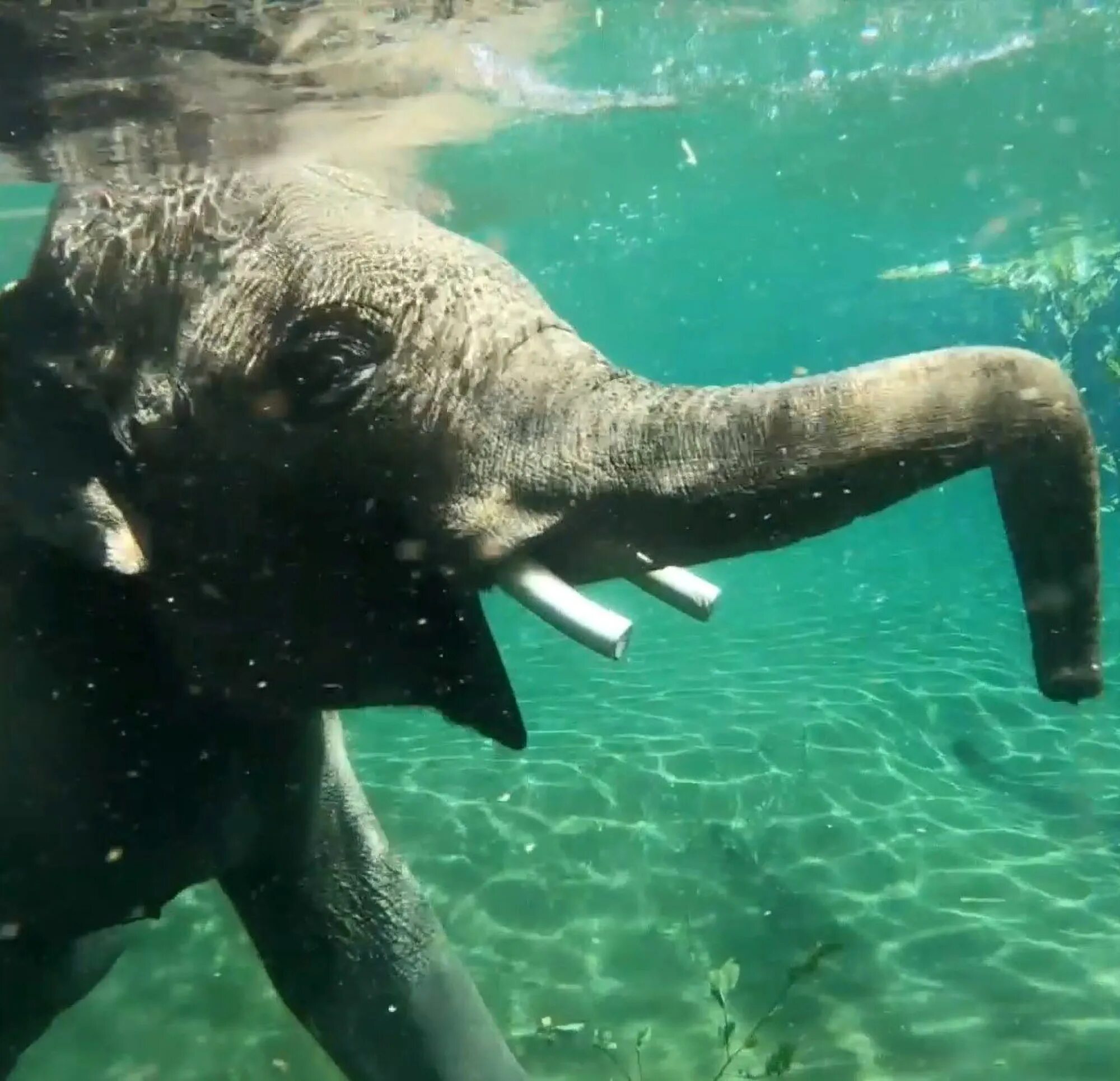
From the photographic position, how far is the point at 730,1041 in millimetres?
5809

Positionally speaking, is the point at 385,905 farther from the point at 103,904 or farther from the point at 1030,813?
the point at 1030,813

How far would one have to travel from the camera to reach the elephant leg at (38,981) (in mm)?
3334

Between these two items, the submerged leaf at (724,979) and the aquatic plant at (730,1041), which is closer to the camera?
the aquatic plant at (730,1041)

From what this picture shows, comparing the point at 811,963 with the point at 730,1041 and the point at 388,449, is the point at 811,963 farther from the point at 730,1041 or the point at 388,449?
the point at 388,449

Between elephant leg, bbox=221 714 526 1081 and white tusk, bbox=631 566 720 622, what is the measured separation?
5.41 ft

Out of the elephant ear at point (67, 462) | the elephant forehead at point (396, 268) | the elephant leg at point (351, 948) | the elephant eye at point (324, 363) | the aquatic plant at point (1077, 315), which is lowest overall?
the aquatic plant at point (1077, 315)

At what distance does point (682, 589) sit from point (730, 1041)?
416cm

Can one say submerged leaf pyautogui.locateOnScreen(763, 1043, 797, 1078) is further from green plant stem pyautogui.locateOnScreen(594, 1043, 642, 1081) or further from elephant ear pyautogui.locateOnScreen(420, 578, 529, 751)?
elephant ear pyautogui.locateOnScreen(420, 578, 529, 751)

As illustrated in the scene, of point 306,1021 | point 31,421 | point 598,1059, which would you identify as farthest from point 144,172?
point 598,1059

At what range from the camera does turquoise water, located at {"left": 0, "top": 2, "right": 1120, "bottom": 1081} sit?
20.1 ft

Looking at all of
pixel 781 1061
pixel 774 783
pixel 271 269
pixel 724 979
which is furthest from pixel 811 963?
pixel 774 783

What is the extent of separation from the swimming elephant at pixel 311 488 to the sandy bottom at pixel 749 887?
326cm

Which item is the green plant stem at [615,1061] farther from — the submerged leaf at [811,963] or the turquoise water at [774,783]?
the submerged leaf at [811,963]

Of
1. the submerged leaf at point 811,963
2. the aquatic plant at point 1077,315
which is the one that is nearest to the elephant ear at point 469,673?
the submerged leaf at point 811,963
